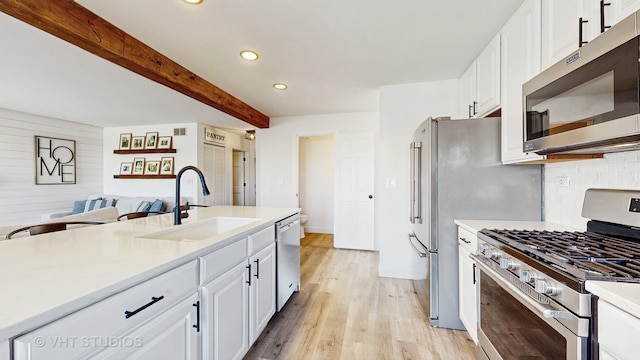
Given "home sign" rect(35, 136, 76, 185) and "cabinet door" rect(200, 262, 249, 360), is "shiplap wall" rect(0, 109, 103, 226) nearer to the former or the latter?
"home sign" rect(35, 136, 76, 185)

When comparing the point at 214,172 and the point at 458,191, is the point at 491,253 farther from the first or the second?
the point at 214,172

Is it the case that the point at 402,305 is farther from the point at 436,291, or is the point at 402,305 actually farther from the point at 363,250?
the point at 363,250

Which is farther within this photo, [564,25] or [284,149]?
[284,149]

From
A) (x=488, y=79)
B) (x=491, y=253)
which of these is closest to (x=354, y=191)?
(x=488, y=79)

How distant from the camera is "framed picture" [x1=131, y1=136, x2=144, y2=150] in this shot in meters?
5.17

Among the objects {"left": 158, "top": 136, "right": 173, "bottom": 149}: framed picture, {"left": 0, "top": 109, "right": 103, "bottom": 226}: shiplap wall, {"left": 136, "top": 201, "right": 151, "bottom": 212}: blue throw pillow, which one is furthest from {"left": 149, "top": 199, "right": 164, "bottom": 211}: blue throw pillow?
{"left": 0, "top": 109, "right": 103, "bottom": 226}: shiplap wall

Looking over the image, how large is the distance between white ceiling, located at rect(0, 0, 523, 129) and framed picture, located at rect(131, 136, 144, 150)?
4.71ft

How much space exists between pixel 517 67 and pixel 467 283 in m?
1.48

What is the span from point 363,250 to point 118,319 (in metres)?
3.94

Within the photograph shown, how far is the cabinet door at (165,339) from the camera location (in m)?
0.84

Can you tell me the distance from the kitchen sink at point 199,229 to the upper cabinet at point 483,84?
82.2 inches

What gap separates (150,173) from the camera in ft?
16.8

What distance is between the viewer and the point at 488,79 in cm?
221

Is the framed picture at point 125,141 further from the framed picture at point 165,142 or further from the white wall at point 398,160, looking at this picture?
the white wall at point 398,160
